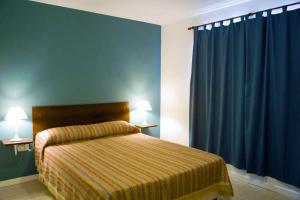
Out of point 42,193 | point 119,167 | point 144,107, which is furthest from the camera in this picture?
point 144,107

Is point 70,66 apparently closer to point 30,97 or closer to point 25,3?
point 30,97

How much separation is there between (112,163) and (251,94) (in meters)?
2.04

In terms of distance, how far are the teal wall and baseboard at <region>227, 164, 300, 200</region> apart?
1971 mm

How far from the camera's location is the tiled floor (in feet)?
9.11

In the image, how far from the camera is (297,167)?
2.73 meters

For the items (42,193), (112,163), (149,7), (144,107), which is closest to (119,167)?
(112,163)

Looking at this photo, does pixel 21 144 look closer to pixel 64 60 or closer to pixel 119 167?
pixel 64 60

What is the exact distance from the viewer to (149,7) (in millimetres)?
3498

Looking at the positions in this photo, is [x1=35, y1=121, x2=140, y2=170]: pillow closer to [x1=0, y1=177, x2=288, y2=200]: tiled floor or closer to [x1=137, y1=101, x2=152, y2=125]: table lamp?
[x1=0, y1=177, x2=288, y2=200]: tiled floor

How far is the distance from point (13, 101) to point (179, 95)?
2.68m

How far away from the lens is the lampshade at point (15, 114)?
9.53ft

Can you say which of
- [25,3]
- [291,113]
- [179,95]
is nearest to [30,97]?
[25,3]

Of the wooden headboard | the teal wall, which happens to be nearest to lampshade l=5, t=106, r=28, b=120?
the teal wall

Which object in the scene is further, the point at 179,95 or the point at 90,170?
the point at 179,95
